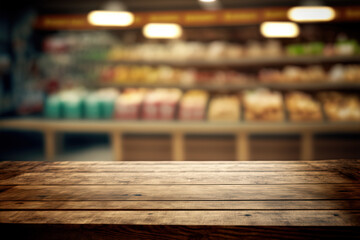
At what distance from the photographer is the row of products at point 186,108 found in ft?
13.2

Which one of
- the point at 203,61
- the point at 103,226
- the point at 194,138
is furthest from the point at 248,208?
the point at 203,61

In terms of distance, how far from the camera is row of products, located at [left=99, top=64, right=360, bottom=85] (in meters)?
5.19

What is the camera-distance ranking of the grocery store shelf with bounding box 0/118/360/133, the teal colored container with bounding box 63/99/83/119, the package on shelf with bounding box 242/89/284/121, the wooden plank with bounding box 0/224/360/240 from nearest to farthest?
the wooden plank with bounding box 0/224/360/240 → the grocery store shelf with bounding box 0/118/360/133 → the package on shelf with bounding box 242/89/284/121 → the teal colored container with bounding box 63/99/83/119

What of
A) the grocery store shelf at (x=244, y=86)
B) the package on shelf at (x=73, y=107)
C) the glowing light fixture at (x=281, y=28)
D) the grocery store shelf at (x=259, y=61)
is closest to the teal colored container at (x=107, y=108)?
the package on shelf at (x=73, y=107)

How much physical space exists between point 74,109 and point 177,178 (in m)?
3.10

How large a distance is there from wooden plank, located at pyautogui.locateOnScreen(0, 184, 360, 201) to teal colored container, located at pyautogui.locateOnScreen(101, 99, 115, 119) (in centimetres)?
288

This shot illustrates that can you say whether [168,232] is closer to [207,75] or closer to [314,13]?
[314,13]

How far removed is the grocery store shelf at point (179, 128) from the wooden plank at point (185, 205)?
2.63 metres

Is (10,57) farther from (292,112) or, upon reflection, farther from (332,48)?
(332,48)

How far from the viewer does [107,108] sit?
436cm

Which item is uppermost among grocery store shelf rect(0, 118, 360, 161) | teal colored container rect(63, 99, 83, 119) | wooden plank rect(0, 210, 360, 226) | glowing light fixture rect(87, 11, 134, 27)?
glowing light fixture rect(87, 11, 134, 27)

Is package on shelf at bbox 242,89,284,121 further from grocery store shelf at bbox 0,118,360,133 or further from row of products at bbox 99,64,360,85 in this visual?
row of products at bbox 99,64,360,85

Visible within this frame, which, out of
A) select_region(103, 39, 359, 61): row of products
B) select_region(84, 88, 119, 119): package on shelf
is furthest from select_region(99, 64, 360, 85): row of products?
select_region(84, 88, 119, 119): package on shelf

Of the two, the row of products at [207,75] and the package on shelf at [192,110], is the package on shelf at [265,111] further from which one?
the row of products at [207,75]
